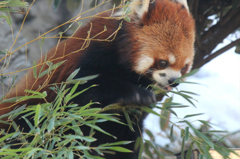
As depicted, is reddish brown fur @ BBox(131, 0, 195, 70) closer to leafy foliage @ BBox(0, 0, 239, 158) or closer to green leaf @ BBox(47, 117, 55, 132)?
leafy foliage @ BBox(0, 0, 239, 158)

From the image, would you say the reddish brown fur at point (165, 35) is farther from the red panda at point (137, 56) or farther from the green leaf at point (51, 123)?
the green leaf at point (51, 123)

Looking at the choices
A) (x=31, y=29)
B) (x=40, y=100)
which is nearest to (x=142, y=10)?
(x=40, y=100)

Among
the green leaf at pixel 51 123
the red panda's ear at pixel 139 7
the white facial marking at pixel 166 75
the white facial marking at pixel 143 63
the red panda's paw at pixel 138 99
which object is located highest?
the red panda's ear at pixel 139 7

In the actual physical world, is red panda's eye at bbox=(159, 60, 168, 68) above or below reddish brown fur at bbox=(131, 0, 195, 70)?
below

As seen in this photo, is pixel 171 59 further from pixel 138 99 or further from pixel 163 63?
pixel 138 99

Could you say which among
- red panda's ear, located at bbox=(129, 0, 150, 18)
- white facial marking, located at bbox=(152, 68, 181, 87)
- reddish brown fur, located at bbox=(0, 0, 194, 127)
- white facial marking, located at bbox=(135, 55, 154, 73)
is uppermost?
red panda's ear, located at bbox=(129, 0, 150, 18)

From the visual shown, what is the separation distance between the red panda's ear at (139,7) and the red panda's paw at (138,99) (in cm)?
50

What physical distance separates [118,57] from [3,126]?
862 mm

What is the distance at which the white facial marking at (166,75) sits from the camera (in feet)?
5.62

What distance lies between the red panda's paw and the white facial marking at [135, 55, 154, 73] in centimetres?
15

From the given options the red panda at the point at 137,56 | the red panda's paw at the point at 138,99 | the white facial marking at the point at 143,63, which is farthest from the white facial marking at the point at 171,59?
the red panda's paw at the point at 138,99

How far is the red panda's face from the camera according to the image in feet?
5.61

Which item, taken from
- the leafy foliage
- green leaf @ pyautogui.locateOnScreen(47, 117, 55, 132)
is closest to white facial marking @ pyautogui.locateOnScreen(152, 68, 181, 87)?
the leafy foliage

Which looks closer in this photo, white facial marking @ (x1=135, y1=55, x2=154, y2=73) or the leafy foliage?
the leafy foliage
